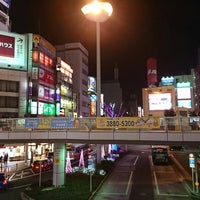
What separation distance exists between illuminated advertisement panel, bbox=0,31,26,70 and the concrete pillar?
106ft

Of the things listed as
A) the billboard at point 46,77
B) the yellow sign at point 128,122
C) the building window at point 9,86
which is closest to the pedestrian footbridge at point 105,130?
the yellow sign at point 128,122

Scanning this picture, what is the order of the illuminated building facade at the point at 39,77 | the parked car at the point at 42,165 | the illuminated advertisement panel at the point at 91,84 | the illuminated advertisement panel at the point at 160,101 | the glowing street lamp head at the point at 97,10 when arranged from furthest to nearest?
the illuminated advertisement panel at the point at 91,84 → the illuminated building facade at the point at 39,77 → the illuminated advertisement panel at the point at 160,101 → the parked car at the point at 42,165 → the glowing street lamp head at the point at 97,10

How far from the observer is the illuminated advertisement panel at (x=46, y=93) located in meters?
57.2

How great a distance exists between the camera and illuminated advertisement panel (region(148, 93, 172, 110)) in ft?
175

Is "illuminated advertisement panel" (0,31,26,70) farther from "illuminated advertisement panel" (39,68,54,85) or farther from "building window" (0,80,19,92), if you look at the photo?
"illuminated advertisement panel" (39,68,54,85)

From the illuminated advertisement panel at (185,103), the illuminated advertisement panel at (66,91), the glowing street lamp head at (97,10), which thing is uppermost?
the glowing street lamp head at (97,10)

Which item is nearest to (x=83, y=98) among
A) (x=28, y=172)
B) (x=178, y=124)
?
(x=28, y=172)

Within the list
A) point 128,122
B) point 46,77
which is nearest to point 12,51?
point 46,77

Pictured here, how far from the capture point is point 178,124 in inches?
819

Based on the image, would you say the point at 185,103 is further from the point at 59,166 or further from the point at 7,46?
the point at 59,166

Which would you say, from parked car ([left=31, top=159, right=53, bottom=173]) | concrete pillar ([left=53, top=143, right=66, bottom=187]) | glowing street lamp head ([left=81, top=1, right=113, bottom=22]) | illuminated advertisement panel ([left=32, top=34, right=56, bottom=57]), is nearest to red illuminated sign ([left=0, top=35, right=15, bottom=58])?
illuminated advertisement panel ([left=32, top=34, right=56, bottom=57])

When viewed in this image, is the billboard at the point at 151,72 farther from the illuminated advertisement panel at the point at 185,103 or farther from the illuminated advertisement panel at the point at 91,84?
the illuminated advertisement panel at the point at 91,84

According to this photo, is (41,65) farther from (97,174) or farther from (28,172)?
(97,174)

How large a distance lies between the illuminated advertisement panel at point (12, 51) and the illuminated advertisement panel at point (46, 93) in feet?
19.2
